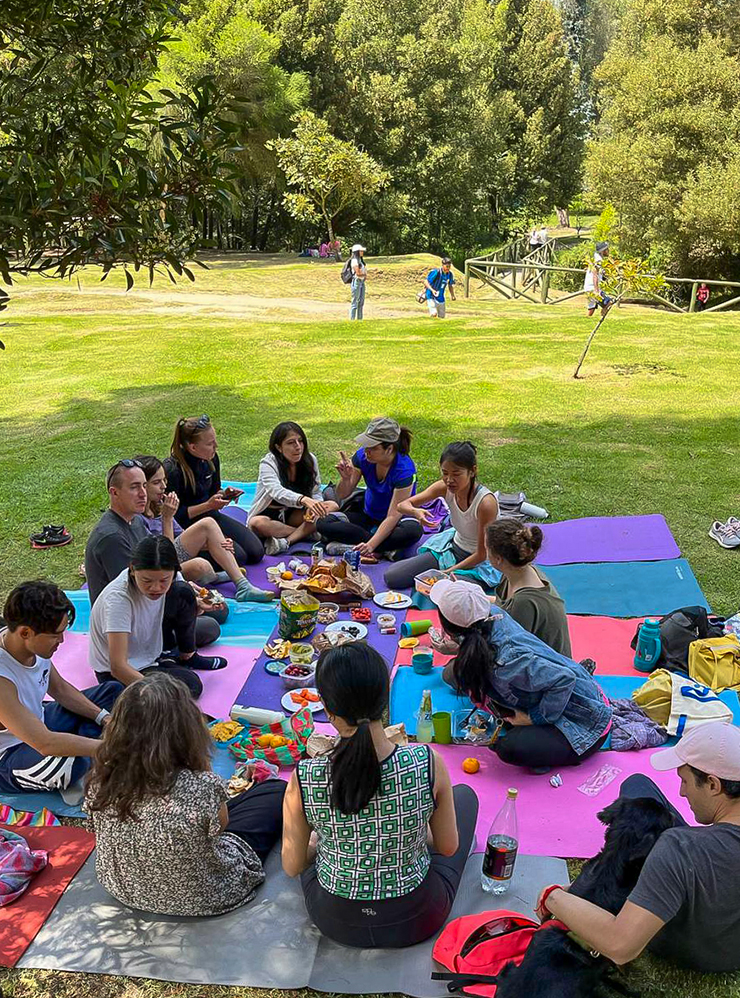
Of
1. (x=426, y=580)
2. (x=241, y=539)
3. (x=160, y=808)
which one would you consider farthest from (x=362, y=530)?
(x=160, y=808)

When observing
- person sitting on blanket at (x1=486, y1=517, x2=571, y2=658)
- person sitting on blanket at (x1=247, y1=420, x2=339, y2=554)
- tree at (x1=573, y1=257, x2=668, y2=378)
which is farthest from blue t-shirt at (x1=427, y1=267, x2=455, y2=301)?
person sitting on blanket at (x1=486, y1=517, x2=571, y2=658)

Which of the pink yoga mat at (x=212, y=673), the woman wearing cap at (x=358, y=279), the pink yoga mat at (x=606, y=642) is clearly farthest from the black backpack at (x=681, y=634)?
the woman wearing cap at (x=358, y=279)

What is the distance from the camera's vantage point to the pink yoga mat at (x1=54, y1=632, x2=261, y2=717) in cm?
546

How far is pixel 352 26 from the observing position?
107 feet

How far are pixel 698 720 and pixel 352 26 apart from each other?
3393 centimetres

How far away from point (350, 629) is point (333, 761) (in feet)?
9.70

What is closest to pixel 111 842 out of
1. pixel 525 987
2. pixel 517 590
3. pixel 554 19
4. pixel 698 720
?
pixel 525 987

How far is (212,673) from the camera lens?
5.79m

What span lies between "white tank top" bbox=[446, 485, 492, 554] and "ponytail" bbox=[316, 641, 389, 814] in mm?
3486

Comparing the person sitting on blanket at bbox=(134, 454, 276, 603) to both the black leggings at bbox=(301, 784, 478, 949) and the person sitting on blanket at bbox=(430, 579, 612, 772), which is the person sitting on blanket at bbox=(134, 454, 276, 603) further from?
the black leggings at bbox=(301, 784, 478, 949)

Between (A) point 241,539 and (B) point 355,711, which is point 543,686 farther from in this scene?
(A) point 241,539

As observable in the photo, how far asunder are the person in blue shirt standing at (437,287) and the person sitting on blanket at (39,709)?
16.1 m

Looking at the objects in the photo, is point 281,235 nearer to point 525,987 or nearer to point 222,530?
point 222,530

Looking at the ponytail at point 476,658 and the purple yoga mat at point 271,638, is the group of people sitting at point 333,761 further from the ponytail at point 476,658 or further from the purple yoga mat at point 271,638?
the purple yoga mat at point 271,638
